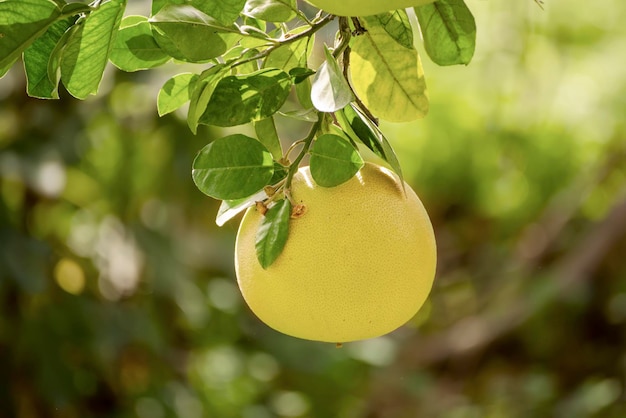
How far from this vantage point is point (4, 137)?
1.96 m

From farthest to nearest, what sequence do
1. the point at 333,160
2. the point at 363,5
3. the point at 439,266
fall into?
the point at 439,266
the point at 333,160
the point at 363,5

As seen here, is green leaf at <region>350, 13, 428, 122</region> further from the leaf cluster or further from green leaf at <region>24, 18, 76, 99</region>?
green leaf at <region>24, 18, 76, 99</region>

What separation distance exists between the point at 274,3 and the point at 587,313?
9.13 ft

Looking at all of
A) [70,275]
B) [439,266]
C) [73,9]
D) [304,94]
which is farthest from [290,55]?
[439,266]

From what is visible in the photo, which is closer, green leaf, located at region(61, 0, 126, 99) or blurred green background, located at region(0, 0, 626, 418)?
green leaf, located at region(61, 0, 126, 99)

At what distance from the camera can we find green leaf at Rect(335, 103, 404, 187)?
1.33 ft

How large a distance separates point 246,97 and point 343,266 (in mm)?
107

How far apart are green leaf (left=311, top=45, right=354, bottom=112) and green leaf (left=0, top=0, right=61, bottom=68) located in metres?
0.13

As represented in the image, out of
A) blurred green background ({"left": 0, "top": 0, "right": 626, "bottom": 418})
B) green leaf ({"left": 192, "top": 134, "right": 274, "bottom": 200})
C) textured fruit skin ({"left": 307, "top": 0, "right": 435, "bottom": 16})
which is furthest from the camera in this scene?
blurred green background ({"left": 0, "top": 0, "right": 626, "bottom": 418})

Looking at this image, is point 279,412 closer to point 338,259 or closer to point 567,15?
point 567,15

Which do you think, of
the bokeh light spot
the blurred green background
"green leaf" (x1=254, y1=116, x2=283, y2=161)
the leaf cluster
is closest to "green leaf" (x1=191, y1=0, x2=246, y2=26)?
the leaf cluster

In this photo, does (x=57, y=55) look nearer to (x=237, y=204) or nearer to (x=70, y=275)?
(x=237, y=204)

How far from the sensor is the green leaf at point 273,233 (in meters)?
0.44

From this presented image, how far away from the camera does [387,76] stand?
1.44 feet
